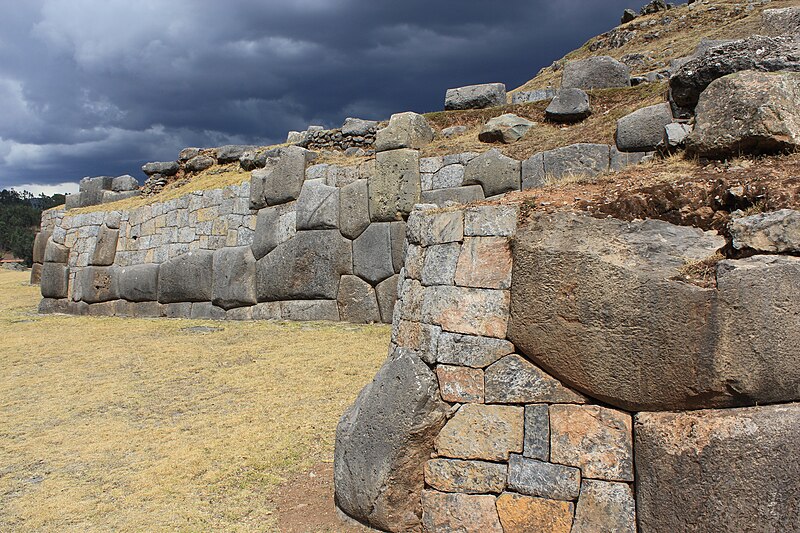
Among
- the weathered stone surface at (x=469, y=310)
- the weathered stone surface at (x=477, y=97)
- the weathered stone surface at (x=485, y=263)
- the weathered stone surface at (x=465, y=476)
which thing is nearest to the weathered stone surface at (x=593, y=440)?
the weathered stone surface at (x=465, y=476)

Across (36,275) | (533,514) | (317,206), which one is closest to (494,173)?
(317,206)

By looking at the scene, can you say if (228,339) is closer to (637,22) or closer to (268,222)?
(268,222)

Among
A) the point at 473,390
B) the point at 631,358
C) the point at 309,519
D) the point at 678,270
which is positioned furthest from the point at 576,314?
the point at 309,519

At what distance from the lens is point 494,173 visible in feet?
33.5

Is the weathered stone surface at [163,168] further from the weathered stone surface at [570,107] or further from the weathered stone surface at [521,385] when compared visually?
the weathered stone surface at [521,385]

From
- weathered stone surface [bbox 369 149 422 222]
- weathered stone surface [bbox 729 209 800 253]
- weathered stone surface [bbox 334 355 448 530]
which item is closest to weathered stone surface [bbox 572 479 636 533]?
weathered stone surface [bbox 334 355 448 530]

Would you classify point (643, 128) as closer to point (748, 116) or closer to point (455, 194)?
point (455, 194)

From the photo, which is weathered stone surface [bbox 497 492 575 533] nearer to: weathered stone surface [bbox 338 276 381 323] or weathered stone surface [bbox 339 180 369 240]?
weathered stone surface [bbox 338 276 381 323]

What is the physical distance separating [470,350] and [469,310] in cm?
25

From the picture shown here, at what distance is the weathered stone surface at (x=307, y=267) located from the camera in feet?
37.8

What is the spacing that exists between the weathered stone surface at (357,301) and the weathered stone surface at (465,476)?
7219 mm

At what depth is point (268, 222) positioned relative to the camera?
41.6ft

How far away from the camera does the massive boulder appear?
3006mm

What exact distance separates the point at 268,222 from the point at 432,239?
8.97 metres
